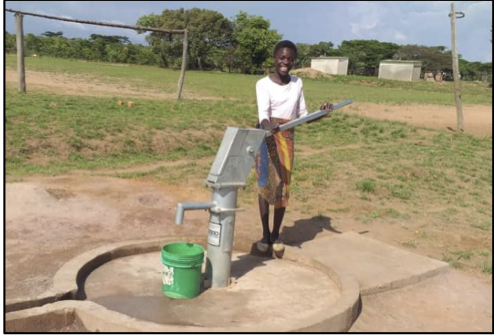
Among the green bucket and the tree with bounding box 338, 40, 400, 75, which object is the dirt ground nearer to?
the green bucket

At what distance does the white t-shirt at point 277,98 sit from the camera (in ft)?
13.0

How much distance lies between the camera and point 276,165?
4.10 meters

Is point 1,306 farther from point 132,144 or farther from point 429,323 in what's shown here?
point 132,144

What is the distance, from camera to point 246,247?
4602mm

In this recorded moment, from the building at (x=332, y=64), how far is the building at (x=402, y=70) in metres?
4.30

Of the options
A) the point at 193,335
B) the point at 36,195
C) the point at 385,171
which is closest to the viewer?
the point at 193,335

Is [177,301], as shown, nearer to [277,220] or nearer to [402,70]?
[277,220]

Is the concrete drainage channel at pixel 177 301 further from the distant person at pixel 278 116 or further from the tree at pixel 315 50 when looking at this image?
the tree at pixel 315 50

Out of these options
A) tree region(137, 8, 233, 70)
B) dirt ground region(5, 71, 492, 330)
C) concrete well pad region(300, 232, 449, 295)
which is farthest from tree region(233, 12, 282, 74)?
concrete well pad region(300, 232, 449, 295)

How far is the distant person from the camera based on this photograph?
3.98 meters

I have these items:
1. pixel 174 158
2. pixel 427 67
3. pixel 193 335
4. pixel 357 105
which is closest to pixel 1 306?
pixel 193 335

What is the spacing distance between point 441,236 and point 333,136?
24.3ft

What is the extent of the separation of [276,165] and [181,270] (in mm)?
1166

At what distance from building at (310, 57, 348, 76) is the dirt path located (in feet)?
127
